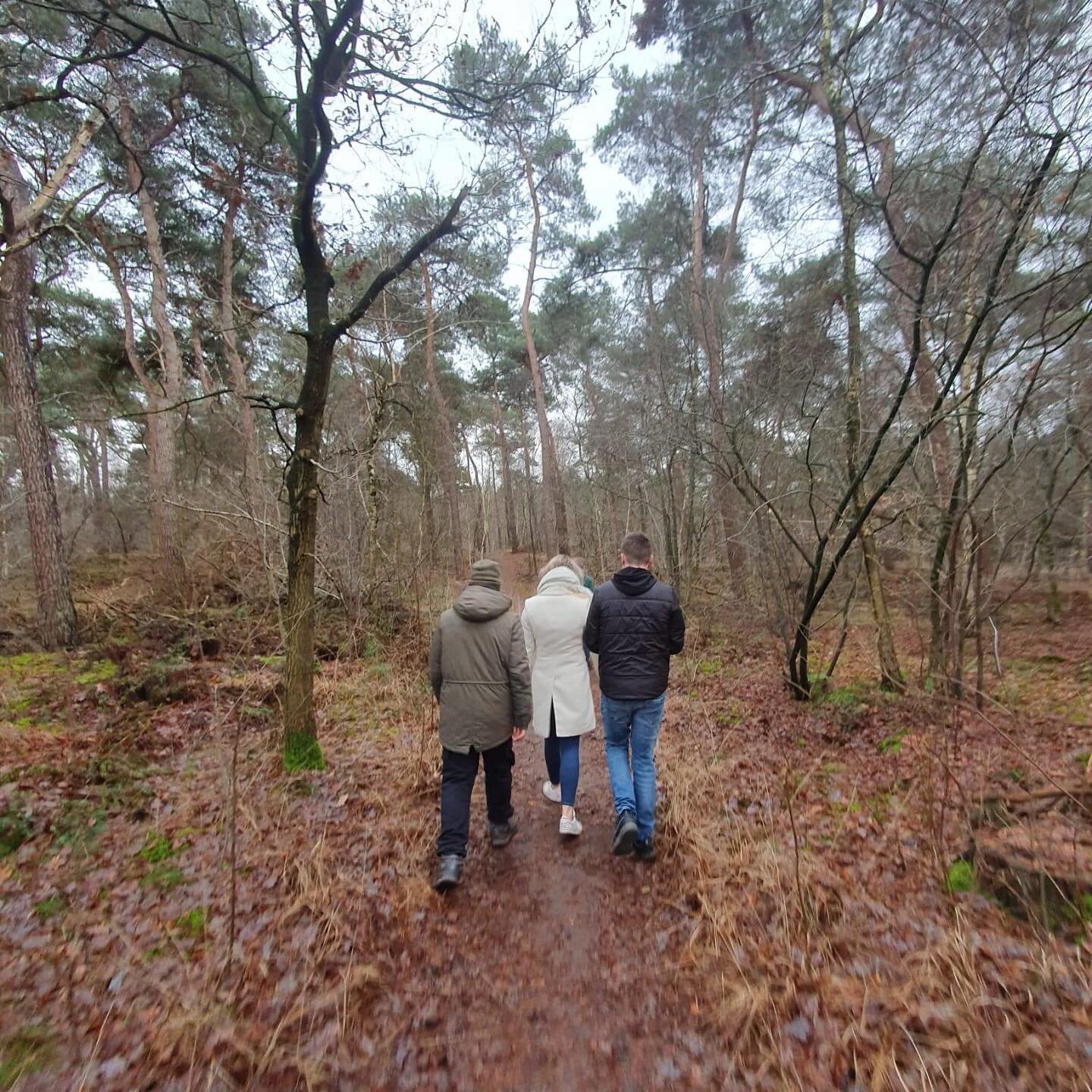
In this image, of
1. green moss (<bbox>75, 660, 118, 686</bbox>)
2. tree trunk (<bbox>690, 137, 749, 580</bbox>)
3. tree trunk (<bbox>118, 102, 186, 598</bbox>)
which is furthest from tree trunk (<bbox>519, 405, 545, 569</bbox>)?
green moss (<bbox>75, 660, 118, 686</bbox>)

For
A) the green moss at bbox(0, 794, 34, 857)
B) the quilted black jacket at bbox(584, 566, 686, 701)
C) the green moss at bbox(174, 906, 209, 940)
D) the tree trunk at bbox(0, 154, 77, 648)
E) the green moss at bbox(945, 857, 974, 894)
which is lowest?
the green moss at bbox(945, 857, 974, 894)

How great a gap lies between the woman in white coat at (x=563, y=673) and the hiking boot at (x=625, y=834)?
0.38 metres

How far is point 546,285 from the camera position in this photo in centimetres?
1467

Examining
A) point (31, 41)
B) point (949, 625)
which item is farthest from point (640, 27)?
point (949, 625)

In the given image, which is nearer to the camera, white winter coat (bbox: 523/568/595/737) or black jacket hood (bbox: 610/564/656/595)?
black jacket hood (bbox: 610/564/656/595)

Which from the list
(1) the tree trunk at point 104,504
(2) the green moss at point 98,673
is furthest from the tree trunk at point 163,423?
(1) the tree trunk at point 104,504

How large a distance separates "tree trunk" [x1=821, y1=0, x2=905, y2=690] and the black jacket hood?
7.31 feet

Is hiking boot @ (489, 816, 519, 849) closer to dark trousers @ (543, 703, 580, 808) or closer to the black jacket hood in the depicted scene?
dark trousers @ (543, 703, 580, 808)

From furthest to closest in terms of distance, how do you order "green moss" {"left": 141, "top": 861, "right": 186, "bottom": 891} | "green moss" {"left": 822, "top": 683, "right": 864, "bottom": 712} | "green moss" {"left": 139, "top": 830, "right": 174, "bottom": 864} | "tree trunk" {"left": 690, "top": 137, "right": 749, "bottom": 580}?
"tree trunk" {"left": 690, "top": 137, "right": 749, "bottom": 580}, "green moss" {"left": 822, "top": 683, "right": 864, "bottom": 712}, "green moss" {"left": 139, "top": 830, "right": 174, "bottom": 864}, "green moss" {"left": 141, "top": 861, "right": 186, "bottom": 891}

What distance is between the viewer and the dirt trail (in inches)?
82.0

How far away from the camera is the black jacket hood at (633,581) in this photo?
3.54 m

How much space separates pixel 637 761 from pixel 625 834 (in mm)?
458

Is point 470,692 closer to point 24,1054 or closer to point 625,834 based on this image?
point 625,834

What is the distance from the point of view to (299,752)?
430 centimetres
